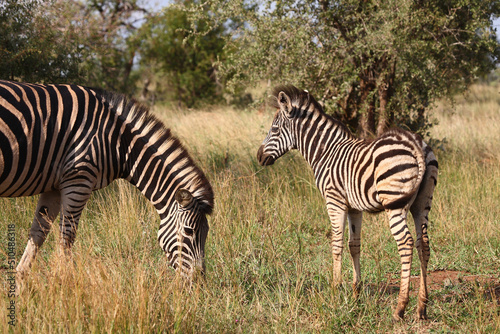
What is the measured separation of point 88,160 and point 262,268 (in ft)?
6.28

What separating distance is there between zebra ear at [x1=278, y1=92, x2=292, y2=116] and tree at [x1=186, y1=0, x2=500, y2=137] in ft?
9.44

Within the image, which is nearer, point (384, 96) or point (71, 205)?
point (71, 205)

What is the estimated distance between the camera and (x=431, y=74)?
8.01m

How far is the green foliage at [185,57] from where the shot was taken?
692 inches

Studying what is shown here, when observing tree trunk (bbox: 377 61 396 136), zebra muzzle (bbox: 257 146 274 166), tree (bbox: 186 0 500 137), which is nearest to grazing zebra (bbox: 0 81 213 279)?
zebra muzzle (bbox: 257 146 274 166)

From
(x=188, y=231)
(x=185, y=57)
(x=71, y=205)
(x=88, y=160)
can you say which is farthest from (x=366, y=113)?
(x=185, y=57)

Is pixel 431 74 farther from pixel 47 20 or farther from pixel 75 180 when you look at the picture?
pixel 47 20

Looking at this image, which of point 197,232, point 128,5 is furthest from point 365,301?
point 128,5

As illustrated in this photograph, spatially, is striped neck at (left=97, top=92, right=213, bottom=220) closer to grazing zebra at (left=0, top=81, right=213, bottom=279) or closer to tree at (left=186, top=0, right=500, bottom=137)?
grazing zebra at (left=0, top=81, right=213, bottom=279)

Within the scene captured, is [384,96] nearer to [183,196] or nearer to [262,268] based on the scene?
[262,268]

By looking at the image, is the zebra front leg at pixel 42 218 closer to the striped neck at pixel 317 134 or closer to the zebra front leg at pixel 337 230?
the striped neck at pixel 317 134

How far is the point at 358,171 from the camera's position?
425 cm

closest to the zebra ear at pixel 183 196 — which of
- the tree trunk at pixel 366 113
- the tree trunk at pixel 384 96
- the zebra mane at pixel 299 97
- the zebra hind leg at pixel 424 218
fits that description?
the zebra mane at pixel 299 97

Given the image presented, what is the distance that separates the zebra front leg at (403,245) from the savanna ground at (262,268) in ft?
0.44
